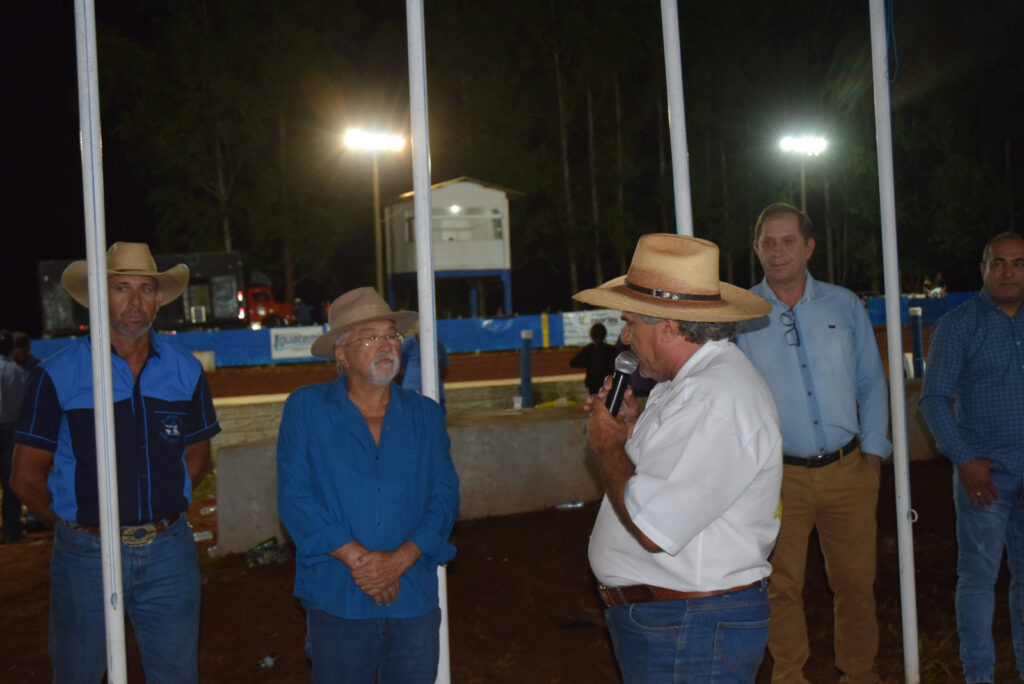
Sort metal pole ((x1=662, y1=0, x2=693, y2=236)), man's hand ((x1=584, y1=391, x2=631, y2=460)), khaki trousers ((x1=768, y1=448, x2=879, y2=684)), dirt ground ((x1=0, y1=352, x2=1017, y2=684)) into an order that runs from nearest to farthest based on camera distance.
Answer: man's hand ((x1=584, y1=391, x2=631, y2=460)) < metal pole ((x1=662, y1=0, x2=693, y2=236)) < khaki trousers ((x1=768, y1=448, x2=879, y2=684)) < dirt ground ((x1=0, y1=352, x2=1017, y2=684))

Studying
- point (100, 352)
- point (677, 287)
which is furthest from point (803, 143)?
point (100, 352)

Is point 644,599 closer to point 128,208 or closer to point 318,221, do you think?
point 318,221

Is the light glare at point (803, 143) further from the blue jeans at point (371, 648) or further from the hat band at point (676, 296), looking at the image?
the blue jeans at point (371, 648)

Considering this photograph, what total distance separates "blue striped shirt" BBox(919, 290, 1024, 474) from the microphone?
6.93ft

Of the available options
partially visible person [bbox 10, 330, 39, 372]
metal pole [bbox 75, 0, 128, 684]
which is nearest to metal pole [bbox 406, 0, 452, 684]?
metal pole [bbox 75, 0, 128, 684]

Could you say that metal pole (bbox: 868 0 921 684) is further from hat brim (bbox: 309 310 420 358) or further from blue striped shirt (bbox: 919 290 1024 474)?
hat brim (bbox: 309 310 420 358)

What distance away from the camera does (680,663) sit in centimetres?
238

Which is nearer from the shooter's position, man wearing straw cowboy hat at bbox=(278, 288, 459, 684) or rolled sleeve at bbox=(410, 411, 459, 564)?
man wearing straw cowboy hat at bbox=(278, 288, 459, 684)

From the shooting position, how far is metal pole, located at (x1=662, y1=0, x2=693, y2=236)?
3.41m

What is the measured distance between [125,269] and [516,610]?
329 centimetres

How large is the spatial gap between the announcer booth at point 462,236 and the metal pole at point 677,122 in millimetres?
28138

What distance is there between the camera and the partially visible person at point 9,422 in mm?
8234

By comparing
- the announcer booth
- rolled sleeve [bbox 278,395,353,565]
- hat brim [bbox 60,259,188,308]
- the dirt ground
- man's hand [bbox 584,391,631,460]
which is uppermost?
the announcer booth

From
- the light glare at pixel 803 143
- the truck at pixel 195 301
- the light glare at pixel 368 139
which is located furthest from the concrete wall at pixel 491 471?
the light glare at pixel 803 143
